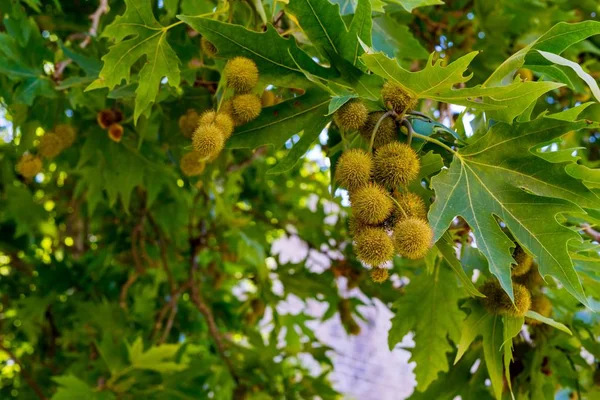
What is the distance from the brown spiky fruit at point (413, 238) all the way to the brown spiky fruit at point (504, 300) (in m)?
0.30

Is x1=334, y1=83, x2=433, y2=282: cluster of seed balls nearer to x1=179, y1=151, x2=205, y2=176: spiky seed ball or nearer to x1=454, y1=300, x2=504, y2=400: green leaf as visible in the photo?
x1=454, y1=300, x2=504, y2=400: green leaf

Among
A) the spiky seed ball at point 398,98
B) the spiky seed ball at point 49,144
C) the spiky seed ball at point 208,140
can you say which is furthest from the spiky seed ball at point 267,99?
the spiky seed ball at point 49,144

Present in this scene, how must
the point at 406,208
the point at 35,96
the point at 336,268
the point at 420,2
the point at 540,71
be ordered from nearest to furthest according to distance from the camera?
the point at 406,208 < the point at 540,71 < the point at 420,2 < the point at 35,96 < the point at 336,268

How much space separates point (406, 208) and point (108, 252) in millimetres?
2565

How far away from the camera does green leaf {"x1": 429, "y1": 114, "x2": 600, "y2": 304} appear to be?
1.20 metres

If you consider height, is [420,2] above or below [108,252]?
above

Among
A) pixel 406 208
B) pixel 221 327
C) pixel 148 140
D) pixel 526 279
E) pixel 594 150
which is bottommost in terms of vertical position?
pixel 221 327

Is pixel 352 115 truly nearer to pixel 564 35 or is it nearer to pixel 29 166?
pixel 564 35

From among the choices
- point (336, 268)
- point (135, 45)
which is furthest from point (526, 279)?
point (336, 268)

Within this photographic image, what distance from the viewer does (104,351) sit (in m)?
2.46

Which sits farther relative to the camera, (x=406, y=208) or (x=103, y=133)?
(x=103, y=133)

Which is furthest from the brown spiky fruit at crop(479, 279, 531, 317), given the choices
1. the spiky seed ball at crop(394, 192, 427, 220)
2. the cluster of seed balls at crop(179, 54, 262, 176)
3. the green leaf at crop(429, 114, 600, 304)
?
the cluster of seed balls at crop(179, 54, 262, 176)

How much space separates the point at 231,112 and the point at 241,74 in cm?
10

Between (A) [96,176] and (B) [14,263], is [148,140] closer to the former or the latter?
(A) [96,176]
